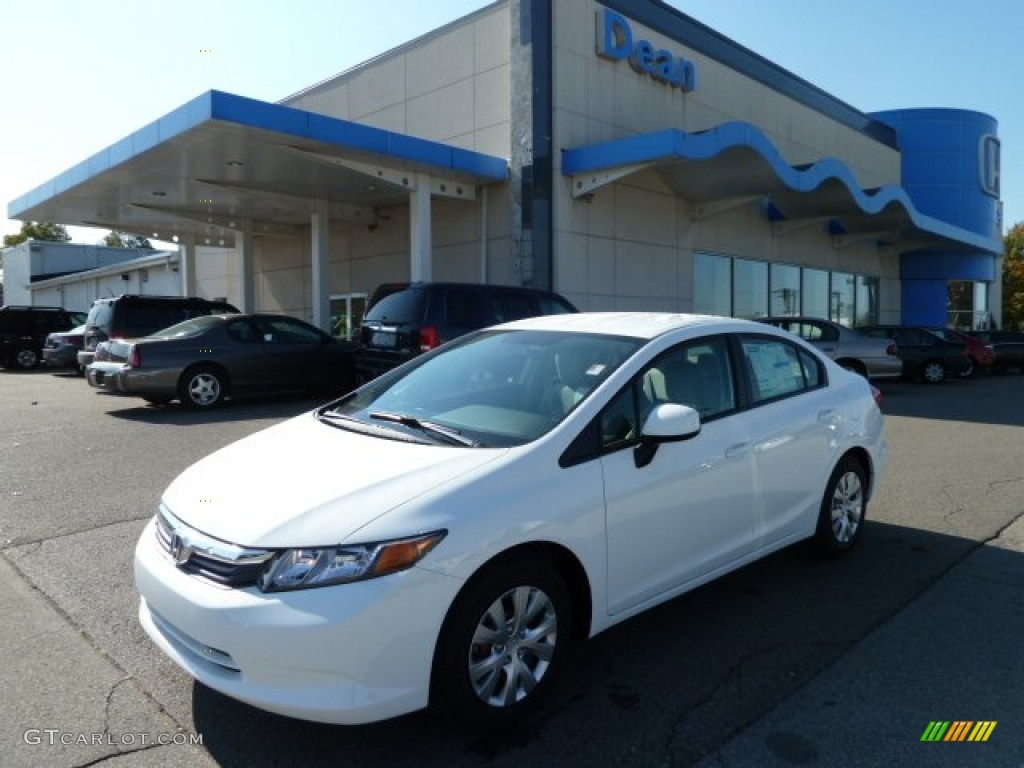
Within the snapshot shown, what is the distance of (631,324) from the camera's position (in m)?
4.15

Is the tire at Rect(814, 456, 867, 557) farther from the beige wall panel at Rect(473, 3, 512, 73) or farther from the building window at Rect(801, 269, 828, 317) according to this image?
the building window at Rect(801, 269, 828, 317)

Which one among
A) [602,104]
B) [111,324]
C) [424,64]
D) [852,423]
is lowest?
[852,423]

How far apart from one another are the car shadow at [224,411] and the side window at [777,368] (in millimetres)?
7474

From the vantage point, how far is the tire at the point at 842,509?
4777 mm

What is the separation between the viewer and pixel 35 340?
21891mm

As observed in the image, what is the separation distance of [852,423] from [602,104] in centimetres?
1385

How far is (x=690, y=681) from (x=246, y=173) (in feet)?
48.8

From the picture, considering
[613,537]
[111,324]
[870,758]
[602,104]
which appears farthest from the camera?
[602,104]

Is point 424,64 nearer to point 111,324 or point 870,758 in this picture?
point 111,324

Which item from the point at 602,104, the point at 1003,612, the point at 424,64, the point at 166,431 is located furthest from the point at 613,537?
the point at 424,64

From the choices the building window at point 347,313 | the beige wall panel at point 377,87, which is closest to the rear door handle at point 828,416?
the building window at point 347,313

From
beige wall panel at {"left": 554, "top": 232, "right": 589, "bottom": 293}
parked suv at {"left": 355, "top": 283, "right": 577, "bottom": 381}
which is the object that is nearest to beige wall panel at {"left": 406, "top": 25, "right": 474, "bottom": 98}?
beige wall panel at {"left": 554, "top": 232, "right": 589, "bottom": 293}

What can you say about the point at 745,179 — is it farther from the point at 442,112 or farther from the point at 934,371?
the point at 442,112

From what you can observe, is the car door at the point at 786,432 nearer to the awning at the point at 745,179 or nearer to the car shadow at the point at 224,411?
the car shadow at the point at 224,411
